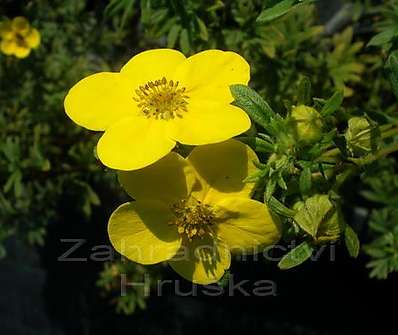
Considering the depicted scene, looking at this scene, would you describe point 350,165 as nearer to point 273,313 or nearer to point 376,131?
point 376,131

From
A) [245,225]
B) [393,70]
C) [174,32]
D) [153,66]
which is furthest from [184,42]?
[245,225]

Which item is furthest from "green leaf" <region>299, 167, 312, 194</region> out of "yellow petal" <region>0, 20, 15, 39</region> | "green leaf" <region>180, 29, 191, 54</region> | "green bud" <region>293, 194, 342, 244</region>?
"yellow petal" <region>0, 20, 15, 39</region>

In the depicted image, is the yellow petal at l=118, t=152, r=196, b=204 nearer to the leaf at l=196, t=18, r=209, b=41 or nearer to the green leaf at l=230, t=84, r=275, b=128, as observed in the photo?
the green leaf at l=230, t=84, r=275, b=128

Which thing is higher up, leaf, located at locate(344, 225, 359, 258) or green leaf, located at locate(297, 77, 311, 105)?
green leaf, located at locate(297, 77, 311, 105)

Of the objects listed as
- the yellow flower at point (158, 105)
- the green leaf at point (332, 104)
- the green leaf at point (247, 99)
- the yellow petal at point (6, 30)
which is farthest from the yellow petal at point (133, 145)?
the yellow petal at point (6, 30)

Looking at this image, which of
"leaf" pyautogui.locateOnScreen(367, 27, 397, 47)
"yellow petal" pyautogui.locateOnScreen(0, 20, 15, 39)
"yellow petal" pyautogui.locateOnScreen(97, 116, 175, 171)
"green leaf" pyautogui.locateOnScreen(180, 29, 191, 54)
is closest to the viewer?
"yellow petal" pyautogui.locateOnScreen(97, 116, 175, 171)

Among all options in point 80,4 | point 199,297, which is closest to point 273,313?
point 199,297

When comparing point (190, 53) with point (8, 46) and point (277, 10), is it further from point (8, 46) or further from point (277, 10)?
point (8, 46)
